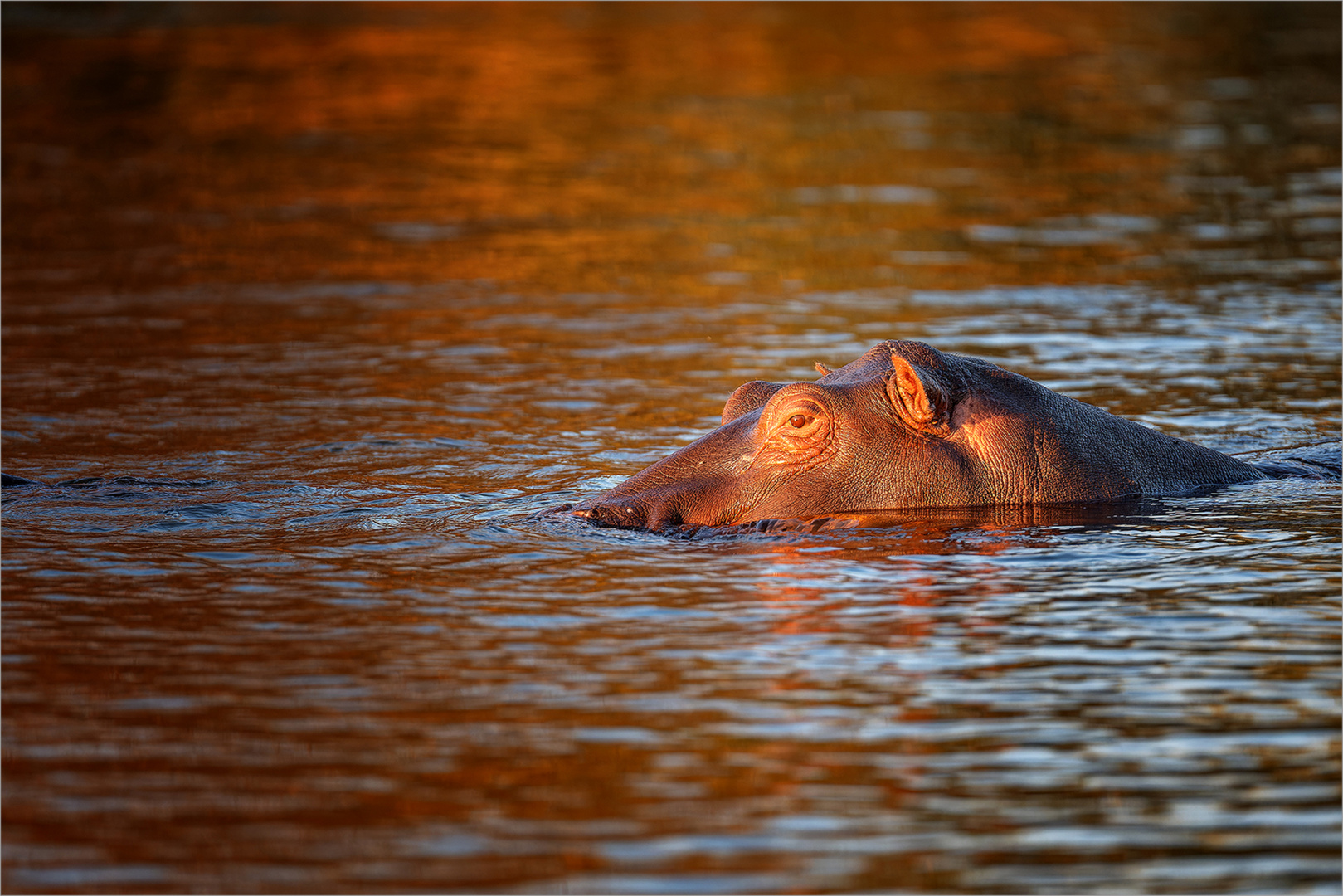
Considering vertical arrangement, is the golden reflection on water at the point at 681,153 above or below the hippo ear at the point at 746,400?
above

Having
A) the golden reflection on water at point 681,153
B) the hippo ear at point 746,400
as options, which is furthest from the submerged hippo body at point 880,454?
the golden reflection on water at point 681,153

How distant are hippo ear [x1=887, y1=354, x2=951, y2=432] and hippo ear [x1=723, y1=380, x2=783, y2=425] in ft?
2.48

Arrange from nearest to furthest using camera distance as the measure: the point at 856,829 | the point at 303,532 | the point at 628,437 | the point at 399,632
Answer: the point at 856,829 → the point at 399,632 → the point at 303,532 → the point at 628,437

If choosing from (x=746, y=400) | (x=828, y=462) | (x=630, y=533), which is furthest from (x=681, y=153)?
(x=630, y=533)

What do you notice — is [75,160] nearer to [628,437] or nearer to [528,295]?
[528,295]

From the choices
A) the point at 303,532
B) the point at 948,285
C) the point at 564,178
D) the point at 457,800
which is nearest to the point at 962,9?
the point at 564,178

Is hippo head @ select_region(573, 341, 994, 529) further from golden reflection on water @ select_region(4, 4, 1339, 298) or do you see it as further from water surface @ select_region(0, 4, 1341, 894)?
golden reflection on water @ select_region(4, 4, 1339, 298)

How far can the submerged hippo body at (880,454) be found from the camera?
31.3 ft

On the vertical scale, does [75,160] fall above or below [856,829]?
above

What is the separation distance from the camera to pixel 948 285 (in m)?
18.0

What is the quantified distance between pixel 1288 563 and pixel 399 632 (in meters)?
4.03

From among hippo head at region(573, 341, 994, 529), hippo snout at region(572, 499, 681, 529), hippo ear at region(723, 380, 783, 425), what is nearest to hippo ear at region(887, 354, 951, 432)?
hippo head at region(573, 341, 994, 529)

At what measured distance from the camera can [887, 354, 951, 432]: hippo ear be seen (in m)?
A: 9.45

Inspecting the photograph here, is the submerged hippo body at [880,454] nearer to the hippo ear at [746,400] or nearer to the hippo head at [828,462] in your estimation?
the hippo head at [828,462]
